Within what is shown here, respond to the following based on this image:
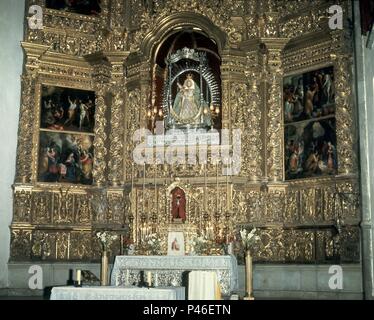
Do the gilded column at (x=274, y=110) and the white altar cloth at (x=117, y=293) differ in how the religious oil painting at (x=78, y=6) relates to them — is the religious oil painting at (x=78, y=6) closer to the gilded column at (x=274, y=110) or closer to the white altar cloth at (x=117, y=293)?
the gilded column at (x=274, y=110)

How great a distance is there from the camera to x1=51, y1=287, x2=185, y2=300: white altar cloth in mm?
9549

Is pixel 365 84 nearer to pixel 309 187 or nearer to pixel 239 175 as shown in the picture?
pixel 309 187

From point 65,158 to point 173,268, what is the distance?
502cm

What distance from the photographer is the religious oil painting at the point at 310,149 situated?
1597cm

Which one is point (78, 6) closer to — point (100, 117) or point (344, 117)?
point (100, 117)

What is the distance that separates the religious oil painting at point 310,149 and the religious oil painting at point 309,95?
243mm

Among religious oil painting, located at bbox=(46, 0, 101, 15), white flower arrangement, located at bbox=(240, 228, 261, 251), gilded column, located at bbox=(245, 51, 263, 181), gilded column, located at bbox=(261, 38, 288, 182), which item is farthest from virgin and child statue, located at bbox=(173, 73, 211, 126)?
white flower arrangement, located at bbox=(240, 228, 261, 251)

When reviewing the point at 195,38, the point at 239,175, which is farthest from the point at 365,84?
the point at 195,38

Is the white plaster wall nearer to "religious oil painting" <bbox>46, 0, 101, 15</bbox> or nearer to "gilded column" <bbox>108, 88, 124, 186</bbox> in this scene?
"religious oil painting" <bbox>46, 0, 101, 15</bbox>

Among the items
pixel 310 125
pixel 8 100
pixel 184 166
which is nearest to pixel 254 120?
pixel 310 125

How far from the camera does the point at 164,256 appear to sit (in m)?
15.5

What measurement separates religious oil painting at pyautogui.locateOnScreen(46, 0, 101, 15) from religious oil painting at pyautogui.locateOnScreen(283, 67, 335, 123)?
250 inches

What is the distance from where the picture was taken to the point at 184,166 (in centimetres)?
1772
